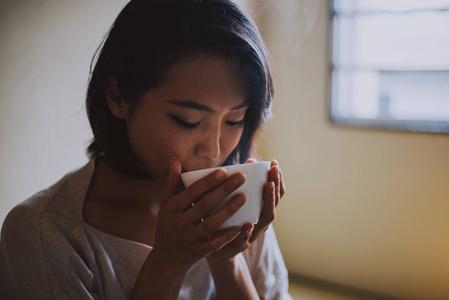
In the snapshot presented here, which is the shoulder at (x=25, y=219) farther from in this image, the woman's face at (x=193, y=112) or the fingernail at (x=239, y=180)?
the fingernail at (x=239, y=180)

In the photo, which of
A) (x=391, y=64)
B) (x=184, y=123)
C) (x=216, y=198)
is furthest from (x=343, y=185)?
(x=216, y=198)

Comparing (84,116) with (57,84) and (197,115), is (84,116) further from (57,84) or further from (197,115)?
(197,115)

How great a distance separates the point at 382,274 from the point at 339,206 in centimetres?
46

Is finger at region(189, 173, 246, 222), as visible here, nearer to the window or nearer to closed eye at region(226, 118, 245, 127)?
closed eye at region(226, 118, 245, 127)

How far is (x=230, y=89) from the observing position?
898 mm

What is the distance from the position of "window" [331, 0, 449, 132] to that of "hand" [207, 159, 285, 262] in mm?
1827

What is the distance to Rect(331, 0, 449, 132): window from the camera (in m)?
2.45

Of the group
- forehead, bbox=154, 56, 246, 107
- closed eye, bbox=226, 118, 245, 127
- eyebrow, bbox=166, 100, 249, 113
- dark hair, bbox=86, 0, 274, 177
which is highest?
dark hair, bbox=86, 0, 274, 177

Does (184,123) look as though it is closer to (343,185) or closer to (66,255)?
(66,255)

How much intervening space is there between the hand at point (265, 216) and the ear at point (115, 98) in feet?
1.16

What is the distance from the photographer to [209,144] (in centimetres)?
91

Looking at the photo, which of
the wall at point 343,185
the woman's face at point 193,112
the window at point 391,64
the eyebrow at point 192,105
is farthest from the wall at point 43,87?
the window at point 391,64

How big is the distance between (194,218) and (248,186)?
4.3 inches

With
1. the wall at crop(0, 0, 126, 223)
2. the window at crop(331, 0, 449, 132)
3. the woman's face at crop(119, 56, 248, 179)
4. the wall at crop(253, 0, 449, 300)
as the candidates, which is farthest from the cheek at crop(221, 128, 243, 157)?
the window at crop(331, 0, 449, 132)
